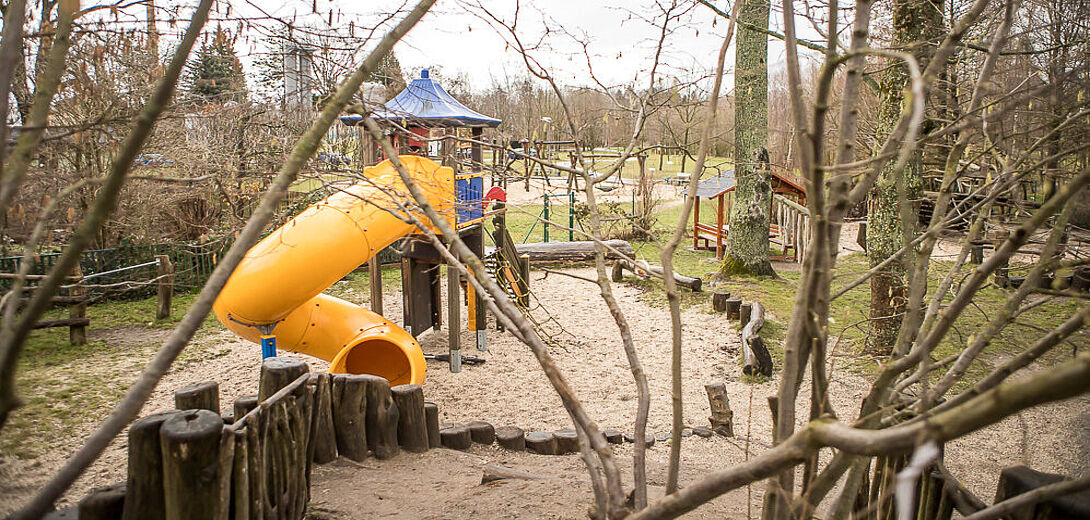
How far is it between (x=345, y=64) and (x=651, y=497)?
2.47 m

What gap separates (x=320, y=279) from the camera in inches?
244

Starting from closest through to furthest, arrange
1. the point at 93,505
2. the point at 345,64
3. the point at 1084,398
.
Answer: the point at 93,505 → the point at 345,64 → the point at 1084,398

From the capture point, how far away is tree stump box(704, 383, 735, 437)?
5746 millimetres

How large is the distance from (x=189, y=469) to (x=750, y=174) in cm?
1073

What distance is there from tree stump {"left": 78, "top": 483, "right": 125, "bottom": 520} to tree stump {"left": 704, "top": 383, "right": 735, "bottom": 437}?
14.1ft

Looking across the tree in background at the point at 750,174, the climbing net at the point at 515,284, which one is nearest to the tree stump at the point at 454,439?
the climbing net at the point at 515,284

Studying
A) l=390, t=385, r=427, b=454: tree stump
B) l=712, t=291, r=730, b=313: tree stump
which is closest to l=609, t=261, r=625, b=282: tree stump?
l=712, t=291, r=730, b=313: tree stump

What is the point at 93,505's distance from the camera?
2.45 metres

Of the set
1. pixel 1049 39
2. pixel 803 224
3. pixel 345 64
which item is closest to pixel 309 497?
pixel 345 64

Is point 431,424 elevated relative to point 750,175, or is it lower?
lower

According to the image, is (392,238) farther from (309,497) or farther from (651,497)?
(651,497)

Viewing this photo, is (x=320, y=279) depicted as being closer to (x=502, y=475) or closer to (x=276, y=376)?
(x=276, y=376)

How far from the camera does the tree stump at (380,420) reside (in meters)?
4.43

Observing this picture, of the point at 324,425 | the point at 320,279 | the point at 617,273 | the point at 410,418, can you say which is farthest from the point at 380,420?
the point at 617,273
